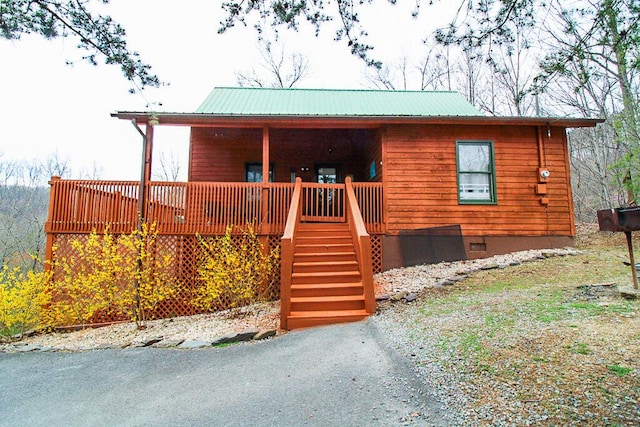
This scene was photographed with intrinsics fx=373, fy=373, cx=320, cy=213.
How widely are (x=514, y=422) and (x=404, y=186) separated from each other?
22.7ft

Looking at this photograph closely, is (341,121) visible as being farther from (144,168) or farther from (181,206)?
(144,168)

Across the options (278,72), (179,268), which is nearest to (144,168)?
(179,268)

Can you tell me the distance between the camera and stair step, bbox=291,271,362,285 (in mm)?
6320

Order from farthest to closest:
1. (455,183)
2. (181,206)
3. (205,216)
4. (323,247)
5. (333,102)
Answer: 1. (333,102)
2. (455,183)
3. (205,216)
4. (181,206)
5. (323,247)

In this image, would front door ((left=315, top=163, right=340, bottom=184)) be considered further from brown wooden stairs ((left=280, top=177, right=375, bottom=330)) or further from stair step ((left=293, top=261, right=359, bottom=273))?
stair step ((left=293, top=261, right=359, bottom=273))

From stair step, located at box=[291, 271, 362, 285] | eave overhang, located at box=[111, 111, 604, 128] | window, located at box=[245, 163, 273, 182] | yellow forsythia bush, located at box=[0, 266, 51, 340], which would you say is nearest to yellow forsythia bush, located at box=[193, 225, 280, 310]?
stair step, located at box=[291, 271, 362, 285]

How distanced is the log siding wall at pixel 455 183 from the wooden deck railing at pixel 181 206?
0.67 metres

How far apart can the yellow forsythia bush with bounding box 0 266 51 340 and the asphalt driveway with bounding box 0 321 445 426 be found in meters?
2.13

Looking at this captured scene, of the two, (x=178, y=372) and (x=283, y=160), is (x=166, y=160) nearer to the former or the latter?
(x=283, y=160)

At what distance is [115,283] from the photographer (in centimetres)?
690

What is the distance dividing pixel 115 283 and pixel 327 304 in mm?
4076

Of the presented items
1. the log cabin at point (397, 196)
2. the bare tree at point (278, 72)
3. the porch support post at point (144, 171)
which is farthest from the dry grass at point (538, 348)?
the bare tree at point (278, 72)

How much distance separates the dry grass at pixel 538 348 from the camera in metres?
2.45

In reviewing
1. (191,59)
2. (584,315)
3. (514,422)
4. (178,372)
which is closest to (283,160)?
(191,59)
